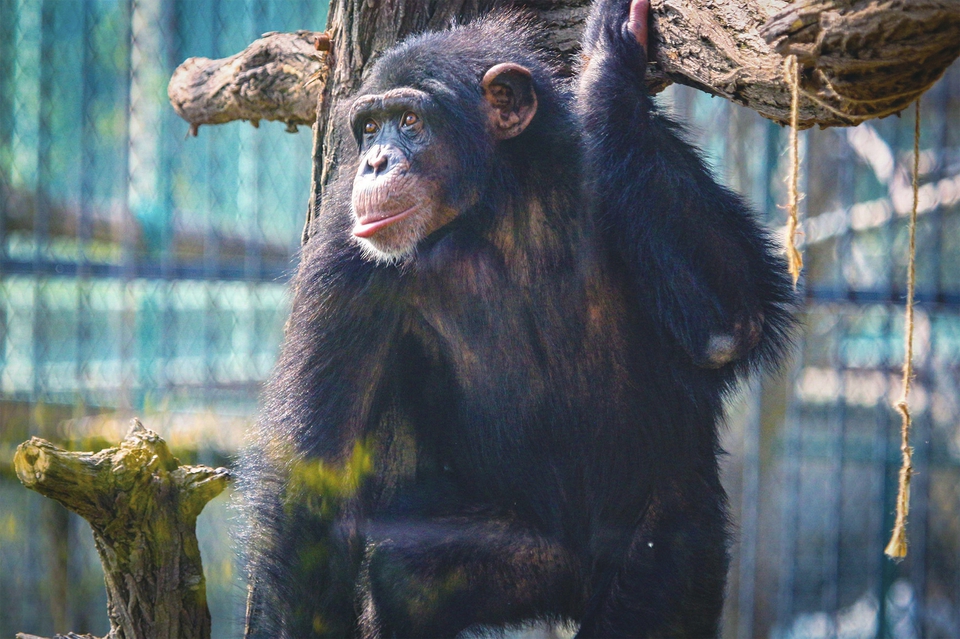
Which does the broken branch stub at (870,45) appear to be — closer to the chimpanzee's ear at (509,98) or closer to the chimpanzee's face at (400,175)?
the chimpanzee's ear at (509,98)

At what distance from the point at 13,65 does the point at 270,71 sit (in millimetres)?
3243

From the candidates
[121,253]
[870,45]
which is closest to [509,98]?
[870,45]

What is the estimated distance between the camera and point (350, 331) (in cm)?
240

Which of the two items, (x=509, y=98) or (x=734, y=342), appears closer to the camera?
(x=734, y=342)

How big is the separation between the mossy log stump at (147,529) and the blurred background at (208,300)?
2.79 m

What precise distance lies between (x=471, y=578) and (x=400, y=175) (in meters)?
1.10

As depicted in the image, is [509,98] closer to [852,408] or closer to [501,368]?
[501,368]

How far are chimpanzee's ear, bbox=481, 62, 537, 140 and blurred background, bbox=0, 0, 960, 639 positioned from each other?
111 inches

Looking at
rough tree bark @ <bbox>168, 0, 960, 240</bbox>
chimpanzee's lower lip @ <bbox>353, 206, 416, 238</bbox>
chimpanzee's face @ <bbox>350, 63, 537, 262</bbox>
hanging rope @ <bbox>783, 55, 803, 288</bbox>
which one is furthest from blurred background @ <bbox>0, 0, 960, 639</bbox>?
hanging rope @ <bbox>783, 55, 803, 288</bbox>

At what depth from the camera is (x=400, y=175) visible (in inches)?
91.0

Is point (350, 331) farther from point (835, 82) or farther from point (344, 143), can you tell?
point (835, 82)

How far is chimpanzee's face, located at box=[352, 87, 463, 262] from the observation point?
229cm

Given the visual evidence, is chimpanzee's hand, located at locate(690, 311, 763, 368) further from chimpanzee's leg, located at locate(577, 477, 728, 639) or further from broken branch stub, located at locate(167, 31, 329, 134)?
broken branch stub, located at locate(167, 31, 329, 134)

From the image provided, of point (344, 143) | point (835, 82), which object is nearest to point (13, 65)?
point (344, 143)
